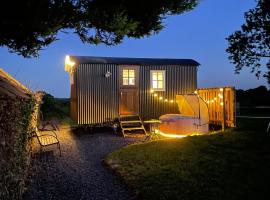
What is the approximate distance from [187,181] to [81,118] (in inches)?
447

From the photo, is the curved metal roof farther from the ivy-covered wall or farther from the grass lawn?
the ivy-covered wall

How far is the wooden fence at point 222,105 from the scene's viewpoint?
593 inches

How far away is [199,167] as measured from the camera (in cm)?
852

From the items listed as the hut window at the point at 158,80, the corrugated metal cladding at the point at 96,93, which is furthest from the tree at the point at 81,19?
the hut window at the point at 158,80

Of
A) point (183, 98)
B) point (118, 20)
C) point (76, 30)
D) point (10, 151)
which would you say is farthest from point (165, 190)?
point (183, 98)

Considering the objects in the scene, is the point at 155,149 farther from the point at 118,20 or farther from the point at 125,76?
the point at 125,76

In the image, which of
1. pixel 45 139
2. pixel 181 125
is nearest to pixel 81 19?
pixel 45 139

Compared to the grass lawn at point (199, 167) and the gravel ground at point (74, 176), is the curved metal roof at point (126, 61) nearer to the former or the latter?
the gravel ground at point (74, 176)

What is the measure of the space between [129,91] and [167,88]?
2256 millimetres

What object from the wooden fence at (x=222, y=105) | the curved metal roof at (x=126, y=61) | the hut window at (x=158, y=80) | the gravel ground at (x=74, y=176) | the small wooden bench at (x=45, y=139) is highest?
the curved metal roof at (x=126, y=61)

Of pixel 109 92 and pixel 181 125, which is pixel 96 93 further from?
pixel 181 125

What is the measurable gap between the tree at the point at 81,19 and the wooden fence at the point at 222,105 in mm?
7151

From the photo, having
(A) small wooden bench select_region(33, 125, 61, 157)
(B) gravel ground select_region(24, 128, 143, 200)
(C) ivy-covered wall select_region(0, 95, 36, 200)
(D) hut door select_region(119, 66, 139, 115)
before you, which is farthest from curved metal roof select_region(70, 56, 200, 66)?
(C) ivy-covered wall select_region(0, 95, 36, 200)

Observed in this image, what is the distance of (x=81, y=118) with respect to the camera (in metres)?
18.1
